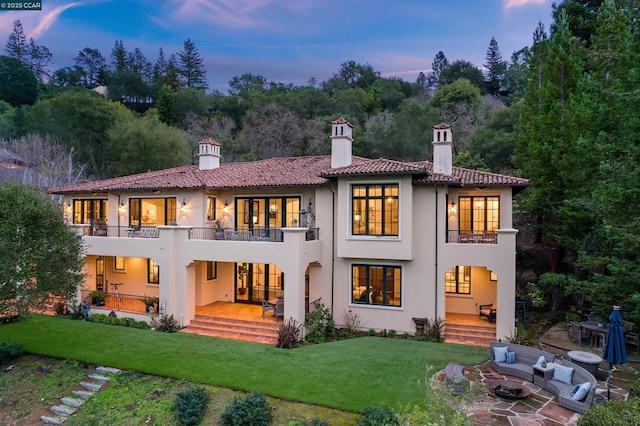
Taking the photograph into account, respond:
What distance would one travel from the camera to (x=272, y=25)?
146 feet

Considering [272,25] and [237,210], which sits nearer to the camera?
[237,210]

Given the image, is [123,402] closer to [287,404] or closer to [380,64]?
[287,404]

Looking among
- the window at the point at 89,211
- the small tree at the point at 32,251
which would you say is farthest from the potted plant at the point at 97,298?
the small tree at the point at 32,251

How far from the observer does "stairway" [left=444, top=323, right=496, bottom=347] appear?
14.9 metres

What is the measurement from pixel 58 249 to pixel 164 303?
492 cm

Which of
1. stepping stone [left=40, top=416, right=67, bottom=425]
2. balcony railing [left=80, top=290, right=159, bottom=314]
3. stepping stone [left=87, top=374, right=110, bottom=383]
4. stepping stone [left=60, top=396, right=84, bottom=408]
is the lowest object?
stepping stone [left=40, top=416, right=67, bottom=425]

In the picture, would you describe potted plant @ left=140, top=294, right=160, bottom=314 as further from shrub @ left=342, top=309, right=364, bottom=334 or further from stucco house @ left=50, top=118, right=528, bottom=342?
shrub @ left=342, top=309, right=364, bottom=334

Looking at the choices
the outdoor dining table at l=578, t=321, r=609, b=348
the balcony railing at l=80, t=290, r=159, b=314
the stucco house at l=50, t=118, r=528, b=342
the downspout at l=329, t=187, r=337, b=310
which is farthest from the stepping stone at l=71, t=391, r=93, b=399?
the outdoor dining table at l=578, t=321, r=609, b=348

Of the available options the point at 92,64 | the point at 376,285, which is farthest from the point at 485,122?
the point at 92,64

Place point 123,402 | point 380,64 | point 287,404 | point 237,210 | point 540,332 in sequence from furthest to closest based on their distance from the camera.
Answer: point 380,64 → point 237,210 → point 540,332 → point 123,402 → point 287,404

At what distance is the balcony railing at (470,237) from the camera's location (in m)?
16.0

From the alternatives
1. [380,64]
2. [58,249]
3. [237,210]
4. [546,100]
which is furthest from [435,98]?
[58,249]

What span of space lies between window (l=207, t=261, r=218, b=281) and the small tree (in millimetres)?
6197

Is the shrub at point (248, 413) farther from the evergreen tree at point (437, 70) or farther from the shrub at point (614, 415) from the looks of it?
the evergreen tree at point (437, 70)
